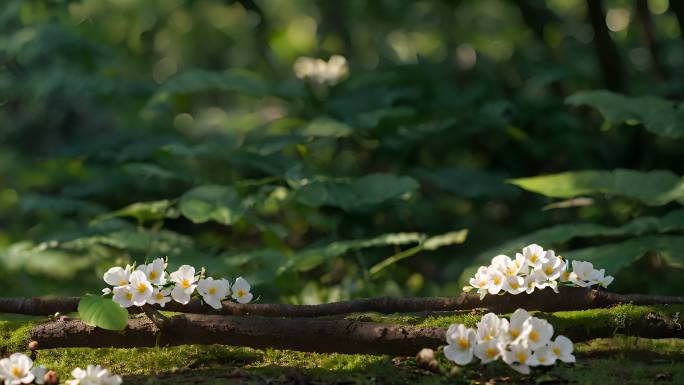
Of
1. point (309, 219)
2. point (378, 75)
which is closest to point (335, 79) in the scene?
point (378, 75)

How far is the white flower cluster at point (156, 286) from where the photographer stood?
2.07 m

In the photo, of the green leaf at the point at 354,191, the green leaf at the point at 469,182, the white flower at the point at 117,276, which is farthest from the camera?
the green leaf at the point at 469,182

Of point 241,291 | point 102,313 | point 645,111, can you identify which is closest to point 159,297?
point 102,313

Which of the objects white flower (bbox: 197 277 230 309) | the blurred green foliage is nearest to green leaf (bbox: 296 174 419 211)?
the blurred green foliage

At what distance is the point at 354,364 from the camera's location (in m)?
2.17

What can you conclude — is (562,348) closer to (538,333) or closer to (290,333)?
(538,333)

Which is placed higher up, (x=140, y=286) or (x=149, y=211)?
(x=149, y=211)

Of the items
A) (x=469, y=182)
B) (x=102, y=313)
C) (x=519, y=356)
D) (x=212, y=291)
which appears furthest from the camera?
(x=469, y=182)

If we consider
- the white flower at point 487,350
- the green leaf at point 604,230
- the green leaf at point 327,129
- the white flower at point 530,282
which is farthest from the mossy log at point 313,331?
the green leaf at point 327,129

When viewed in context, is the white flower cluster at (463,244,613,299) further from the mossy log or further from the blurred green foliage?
the blurred green foliage

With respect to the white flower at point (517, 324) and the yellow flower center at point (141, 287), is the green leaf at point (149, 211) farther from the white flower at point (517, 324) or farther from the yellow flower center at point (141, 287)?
the white flower at point (517, 324)

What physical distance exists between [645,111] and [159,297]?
2379 millimetres

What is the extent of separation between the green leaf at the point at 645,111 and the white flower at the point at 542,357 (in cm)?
179

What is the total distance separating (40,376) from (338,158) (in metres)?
3.61
